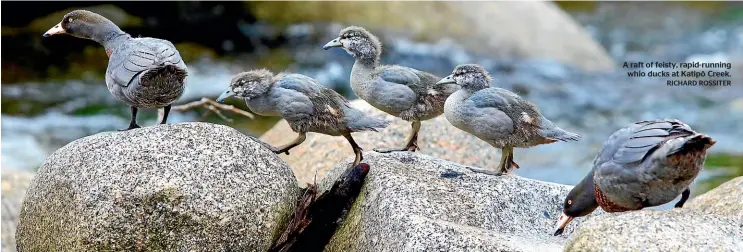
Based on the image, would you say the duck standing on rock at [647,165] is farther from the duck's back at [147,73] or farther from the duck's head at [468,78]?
the duck's back at [147,73]

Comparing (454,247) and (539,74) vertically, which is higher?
(454,247)

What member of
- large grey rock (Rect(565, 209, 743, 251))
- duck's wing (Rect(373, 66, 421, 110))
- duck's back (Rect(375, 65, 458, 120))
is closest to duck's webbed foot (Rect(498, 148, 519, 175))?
duck's back (Rect(375, 65, 458, 120))

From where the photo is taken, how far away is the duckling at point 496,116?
19.4 ft

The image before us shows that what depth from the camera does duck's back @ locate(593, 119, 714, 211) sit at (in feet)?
15.2

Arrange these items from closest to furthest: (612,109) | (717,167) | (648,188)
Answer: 1. (648,188)
2. (717,167)
3. (612,109)

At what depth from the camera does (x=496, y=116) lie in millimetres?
5898

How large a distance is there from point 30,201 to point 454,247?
2.61m

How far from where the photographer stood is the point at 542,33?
17.5 m

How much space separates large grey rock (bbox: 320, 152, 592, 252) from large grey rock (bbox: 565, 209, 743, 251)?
0.45 metres

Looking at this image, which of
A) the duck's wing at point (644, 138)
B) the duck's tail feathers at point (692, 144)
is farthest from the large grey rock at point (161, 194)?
the duck's tail feathers at point (692, 144)

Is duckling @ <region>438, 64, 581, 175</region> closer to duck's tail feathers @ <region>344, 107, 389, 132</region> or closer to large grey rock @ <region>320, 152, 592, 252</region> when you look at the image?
large grey rock @ <region>320, 152, 592, 252</region>

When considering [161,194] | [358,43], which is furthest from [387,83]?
[161,194]

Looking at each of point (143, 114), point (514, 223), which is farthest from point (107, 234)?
point (143, 114)

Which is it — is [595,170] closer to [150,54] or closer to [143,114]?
[150,54]
